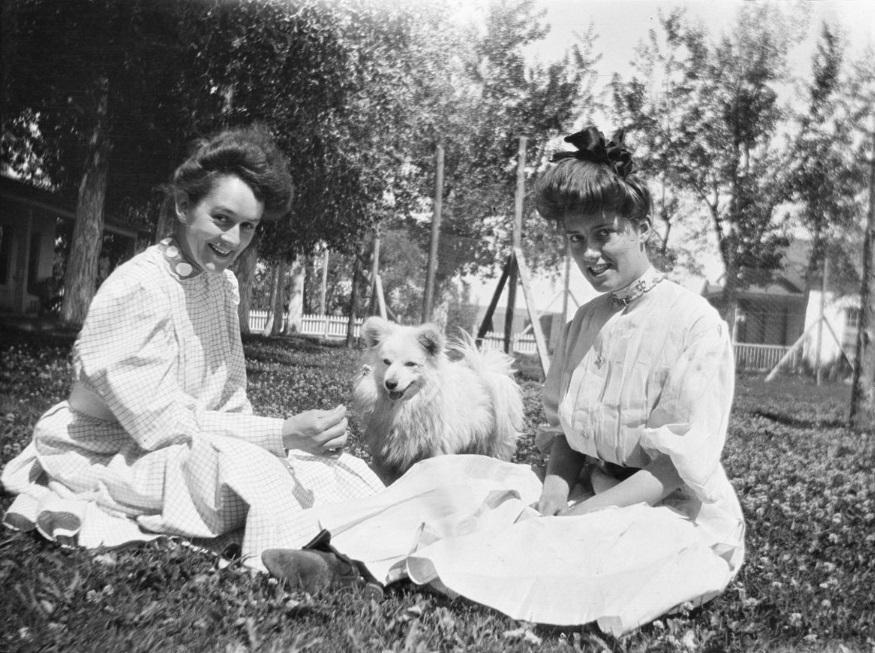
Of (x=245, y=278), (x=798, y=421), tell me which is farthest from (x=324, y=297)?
(x=798, y=421)

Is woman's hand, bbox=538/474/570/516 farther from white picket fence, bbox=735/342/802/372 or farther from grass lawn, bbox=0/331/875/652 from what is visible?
white picket fence, bbox=735/342/802/372

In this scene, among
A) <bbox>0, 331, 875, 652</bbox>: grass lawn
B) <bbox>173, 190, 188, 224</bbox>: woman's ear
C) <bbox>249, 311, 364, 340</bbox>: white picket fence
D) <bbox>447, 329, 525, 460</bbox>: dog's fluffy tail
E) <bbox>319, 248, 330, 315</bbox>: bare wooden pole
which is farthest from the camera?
<bbox>319, 248, 330, 315</bbox>: bare wooden pole

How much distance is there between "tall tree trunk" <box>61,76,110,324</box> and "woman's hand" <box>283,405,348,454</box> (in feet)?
35.7

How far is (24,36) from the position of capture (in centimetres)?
836

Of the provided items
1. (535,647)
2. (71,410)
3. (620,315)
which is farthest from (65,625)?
(620,315)

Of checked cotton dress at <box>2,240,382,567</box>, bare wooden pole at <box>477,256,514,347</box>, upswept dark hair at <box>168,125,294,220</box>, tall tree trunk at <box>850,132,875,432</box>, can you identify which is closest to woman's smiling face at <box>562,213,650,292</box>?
upswept dark hair at <box>168,125,294,220</box>

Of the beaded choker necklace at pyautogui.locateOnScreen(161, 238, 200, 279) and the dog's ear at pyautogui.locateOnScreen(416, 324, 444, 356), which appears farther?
the dog's ear at pyautogui.locateOnScreen(416, 324, 444, 356)

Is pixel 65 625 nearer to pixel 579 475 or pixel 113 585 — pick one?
pixel 113 585

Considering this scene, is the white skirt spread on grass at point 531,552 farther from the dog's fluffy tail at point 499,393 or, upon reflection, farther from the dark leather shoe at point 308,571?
the dog's fluffy tail at point 499,393

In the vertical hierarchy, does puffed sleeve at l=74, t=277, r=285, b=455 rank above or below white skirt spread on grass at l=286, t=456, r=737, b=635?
above

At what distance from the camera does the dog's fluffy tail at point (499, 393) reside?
18.4 ft

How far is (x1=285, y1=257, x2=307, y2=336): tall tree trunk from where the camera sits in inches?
671

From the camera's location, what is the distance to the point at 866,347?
11188 millimetres

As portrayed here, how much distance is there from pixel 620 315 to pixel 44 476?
7.74ft
